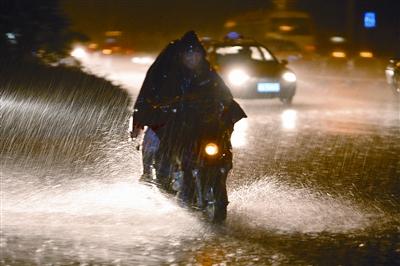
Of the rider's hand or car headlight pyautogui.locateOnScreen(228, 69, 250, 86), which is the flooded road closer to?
the rider's hand

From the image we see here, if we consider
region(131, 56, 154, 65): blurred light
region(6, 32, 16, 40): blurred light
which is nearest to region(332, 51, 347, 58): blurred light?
region(131, 56, 154, 65): blurred light

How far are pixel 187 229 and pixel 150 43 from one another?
56.4 meters

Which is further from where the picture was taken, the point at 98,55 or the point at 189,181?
the point at 98,55

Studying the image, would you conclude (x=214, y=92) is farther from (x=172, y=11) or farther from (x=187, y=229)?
(x=172, y=11)

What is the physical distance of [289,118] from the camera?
20.5 meters

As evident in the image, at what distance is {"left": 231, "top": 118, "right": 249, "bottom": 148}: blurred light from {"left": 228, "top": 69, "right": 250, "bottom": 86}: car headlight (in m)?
4.32

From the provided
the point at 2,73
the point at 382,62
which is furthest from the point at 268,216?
the point at 382,62

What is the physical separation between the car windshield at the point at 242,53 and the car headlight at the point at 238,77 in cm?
63

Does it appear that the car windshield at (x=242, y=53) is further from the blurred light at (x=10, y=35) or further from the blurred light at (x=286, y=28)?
the blurred light at (x=286, y=28)

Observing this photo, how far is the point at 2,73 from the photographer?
2686 cm

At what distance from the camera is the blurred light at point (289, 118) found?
61.6 ft

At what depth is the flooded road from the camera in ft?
24.4

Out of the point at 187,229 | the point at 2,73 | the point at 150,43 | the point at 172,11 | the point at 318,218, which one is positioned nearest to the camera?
the point at 187,229

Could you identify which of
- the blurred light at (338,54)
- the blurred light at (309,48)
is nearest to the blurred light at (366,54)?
the blurred light at (338,54)
